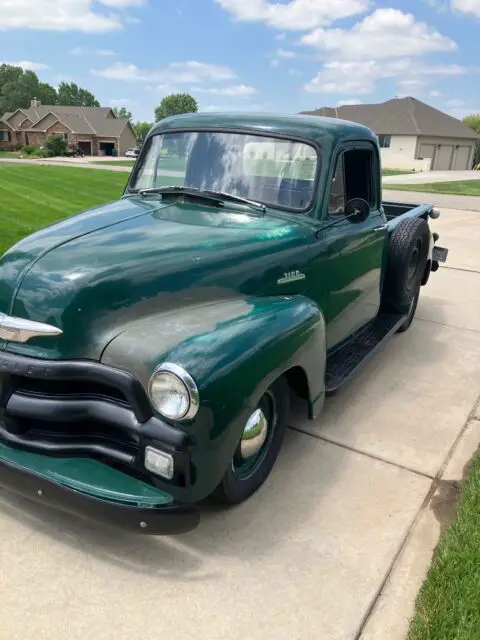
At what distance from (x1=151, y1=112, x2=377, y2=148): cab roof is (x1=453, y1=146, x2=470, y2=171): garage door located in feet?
188

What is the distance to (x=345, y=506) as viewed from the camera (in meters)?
2.89

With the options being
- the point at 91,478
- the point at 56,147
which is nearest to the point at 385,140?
the point at 56,147

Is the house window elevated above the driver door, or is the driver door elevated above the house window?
the house window

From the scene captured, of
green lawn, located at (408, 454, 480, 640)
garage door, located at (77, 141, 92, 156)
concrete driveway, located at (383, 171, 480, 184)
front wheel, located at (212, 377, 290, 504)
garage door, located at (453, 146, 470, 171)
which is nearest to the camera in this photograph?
green lawn, located at (408, 454, 480, 640)

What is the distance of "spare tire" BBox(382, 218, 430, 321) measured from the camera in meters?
4.65

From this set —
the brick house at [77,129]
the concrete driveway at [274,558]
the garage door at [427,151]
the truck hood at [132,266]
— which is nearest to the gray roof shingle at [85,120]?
the brick house at [77,129]

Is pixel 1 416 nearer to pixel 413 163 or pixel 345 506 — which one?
pixel 345 506

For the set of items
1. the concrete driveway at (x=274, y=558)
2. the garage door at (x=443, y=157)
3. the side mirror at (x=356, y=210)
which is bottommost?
the concrete driveway at (x=274, y=558)

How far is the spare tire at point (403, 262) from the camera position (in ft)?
15.3

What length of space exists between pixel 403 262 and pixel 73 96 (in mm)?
129604

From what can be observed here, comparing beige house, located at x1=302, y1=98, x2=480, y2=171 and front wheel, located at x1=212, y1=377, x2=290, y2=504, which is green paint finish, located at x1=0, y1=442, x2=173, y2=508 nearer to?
front wheel, located at x1=212, y1=377, x2=290, y2=504

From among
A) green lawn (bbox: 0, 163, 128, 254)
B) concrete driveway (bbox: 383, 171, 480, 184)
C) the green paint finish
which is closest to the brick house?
concrete driveway (bbox: 383, 171, 480, 184)

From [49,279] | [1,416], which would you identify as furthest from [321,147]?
[1,416]

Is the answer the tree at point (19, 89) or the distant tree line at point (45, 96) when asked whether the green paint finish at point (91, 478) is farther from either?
the tree at point (19, 89)
